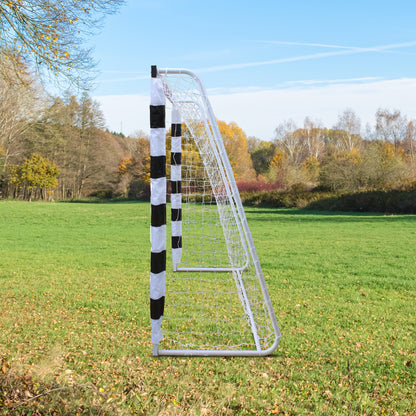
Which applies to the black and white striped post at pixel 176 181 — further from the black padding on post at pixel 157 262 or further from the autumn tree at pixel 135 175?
the autumn tree at pixel 135 175

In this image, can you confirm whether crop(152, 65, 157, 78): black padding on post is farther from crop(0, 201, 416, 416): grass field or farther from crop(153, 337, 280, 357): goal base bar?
crop(0, 201, 416, 416): grass field

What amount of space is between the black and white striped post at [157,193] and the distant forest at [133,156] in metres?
28.7

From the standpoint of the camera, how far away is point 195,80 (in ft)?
15.5

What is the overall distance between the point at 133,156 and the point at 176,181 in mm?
43163

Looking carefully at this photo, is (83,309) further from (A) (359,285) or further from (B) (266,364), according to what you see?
(A) (359,285)

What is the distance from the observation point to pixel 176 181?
7555 millimetres

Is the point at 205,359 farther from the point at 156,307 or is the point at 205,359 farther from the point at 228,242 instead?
the point at 228,242

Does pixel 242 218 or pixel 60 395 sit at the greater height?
pixel 242 218

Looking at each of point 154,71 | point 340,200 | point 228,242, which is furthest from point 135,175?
point 154,71

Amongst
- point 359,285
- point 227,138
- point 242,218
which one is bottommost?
point 359,285

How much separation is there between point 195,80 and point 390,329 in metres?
4.26

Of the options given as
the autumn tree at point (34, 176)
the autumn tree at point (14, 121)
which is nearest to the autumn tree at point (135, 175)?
the autumn tree at point (34, 176)

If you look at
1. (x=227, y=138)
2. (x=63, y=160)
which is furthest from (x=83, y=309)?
(x=63, y=160)

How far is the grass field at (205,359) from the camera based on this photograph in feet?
12.1
